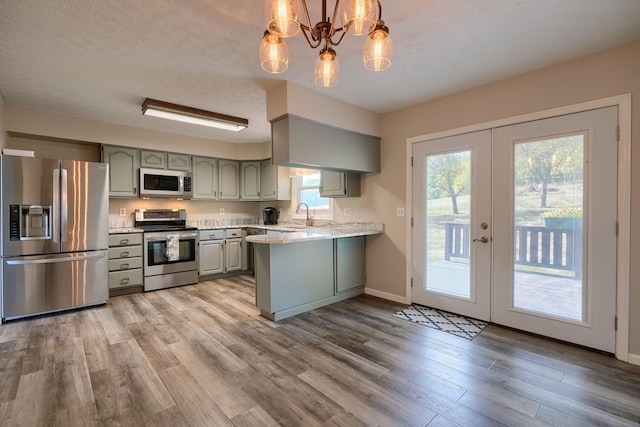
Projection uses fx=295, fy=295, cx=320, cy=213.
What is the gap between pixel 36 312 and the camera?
3.29 m

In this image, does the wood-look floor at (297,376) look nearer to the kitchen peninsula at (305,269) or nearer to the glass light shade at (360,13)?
the kitchen peninsula at (305,269)

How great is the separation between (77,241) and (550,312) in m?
5.07

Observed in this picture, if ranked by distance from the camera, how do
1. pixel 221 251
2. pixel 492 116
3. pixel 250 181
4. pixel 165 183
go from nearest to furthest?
1. pixel 492 116
2. pixel 165 183
3. pixel 221 251
4. pixel 250 181

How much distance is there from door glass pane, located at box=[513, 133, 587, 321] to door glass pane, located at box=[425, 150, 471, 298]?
474mm

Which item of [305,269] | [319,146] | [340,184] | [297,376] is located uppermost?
[319,146]

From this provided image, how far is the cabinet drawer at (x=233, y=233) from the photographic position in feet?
17.0

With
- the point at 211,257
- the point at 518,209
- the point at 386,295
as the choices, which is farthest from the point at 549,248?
the point at 211,257

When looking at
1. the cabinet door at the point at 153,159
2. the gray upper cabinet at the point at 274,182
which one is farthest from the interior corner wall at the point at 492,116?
the cabinet door at the point at 153,159

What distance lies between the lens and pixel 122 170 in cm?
438

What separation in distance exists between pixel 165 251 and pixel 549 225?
188 inches

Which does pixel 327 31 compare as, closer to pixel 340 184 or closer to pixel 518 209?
pixel 518 209

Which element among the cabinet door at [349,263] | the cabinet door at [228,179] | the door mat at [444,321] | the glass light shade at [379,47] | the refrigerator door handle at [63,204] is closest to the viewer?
the glass light shade at [379,47]

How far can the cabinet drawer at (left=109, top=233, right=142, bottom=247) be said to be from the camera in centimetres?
407

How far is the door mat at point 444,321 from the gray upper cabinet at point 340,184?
1667 millimetres
